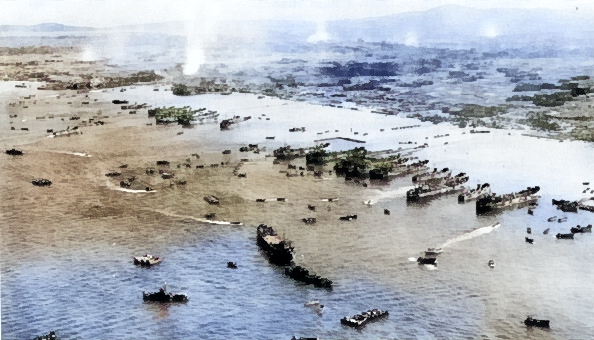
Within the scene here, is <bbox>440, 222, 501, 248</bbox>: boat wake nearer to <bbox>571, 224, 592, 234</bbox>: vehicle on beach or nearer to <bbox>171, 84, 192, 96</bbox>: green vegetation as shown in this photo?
<bbox>571, 224, 592, 234</bbox>: vehicle on beach

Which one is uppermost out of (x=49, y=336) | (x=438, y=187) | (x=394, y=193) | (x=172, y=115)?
(x=172, y=115)

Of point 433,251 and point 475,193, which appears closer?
point 433,251

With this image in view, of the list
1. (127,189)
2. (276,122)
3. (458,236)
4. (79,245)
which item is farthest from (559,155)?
(79,245)

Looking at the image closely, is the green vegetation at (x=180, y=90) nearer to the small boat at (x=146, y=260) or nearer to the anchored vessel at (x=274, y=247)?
the anchored vessel at (x=274, y=247)

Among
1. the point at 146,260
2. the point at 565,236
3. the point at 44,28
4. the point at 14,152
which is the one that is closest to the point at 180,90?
the point at 14,152

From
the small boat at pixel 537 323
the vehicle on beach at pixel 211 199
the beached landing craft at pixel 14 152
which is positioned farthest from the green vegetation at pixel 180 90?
the small boat at pixel 537 323

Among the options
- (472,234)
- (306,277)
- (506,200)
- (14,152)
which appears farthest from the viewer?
(14,152)

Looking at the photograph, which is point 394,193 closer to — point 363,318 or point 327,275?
point 327,275

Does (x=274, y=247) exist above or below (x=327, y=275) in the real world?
above

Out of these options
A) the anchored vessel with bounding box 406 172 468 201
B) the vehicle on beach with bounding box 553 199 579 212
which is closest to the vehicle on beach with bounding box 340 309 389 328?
the anchored vessel with bounding box 406 172 468 201
